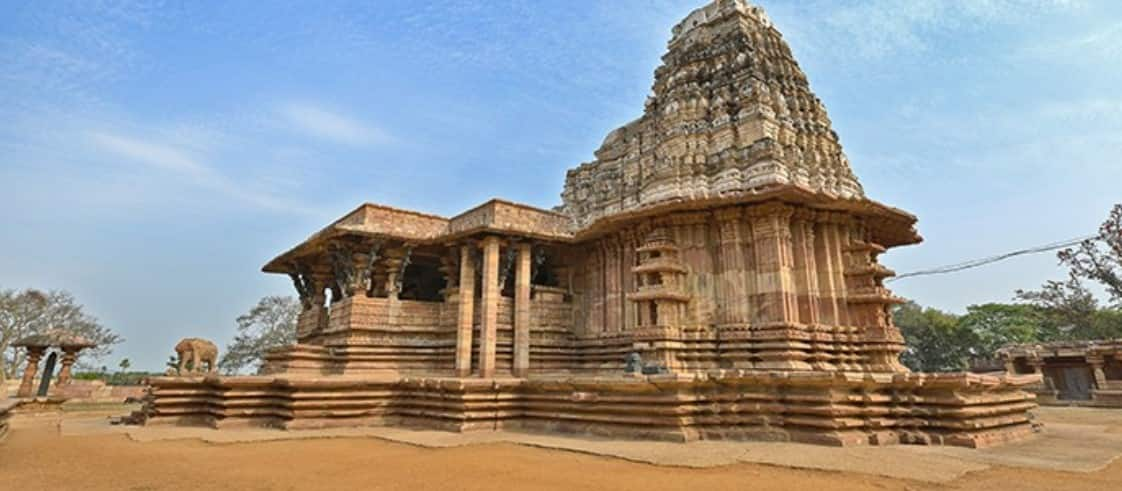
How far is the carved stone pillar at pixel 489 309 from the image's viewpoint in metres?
13.4

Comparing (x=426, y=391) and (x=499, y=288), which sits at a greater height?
(x=499, y=288)

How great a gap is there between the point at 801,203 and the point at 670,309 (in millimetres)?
3396

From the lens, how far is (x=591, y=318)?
15031 millimetres

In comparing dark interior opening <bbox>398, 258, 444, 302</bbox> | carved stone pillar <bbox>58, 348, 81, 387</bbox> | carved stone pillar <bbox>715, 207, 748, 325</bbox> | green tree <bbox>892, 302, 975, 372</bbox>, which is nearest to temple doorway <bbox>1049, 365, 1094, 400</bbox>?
green tree <bbox>892, 302, 975, 372</bbox>

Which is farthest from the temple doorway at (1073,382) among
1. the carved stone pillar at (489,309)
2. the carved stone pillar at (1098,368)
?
the carved stone pillar at (489,309)

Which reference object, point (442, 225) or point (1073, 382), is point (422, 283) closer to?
point (442, 225)

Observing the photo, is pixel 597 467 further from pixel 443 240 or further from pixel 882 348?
pixel 443 240

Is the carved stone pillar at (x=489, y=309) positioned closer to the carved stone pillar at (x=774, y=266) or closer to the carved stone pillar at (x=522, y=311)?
the carved stone pillar at (x=522, y=311)

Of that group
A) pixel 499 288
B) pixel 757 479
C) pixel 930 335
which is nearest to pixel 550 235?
pixel 499 288

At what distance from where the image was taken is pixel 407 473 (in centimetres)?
600

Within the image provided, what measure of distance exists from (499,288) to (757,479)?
9182 mm

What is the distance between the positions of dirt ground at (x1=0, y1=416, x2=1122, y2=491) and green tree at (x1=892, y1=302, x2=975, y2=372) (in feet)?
141

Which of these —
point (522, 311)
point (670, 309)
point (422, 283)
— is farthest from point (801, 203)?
point (422, 283)

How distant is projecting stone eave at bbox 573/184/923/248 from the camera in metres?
10.7
